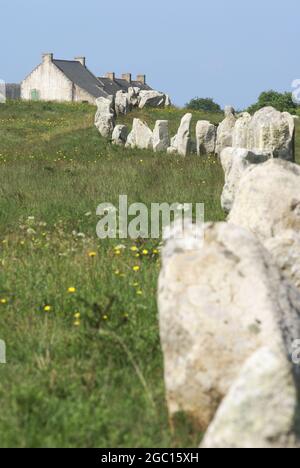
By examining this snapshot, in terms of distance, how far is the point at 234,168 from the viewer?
13.6 metres

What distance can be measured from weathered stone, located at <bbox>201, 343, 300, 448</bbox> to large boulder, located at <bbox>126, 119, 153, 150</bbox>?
23.0 meters

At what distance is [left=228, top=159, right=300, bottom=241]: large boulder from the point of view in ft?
27.8

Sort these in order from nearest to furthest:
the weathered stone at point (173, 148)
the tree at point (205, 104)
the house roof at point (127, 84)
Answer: the weathered stone at point (173, 148) < the house roof at point (127, 84) < the tree at point (205, 104)

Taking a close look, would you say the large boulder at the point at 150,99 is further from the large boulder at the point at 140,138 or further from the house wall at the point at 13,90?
the house wall at the point at 13,90

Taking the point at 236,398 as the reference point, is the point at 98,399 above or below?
below

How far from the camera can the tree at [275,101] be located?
67.4 metres

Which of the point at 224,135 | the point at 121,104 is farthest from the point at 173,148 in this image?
the point at 121,104

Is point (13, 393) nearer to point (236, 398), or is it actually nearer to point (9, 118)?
point (236, 398)

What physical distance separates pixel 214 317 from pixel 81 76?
2809 inches

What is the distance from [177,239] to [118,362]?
1.17 meters

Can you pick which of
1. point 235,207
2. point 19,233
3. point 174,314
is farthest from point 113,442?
point 19,233

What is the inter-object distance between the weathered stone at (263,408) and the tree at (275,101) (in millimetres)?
62222

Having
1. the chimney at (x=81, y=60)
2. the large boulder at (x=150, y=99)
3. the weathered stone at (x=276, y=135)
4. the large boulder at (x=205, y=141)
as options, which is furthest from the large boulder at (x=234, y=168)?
the chimney at (x=81, y=60)

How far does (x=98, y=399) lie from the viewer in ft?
17.4
